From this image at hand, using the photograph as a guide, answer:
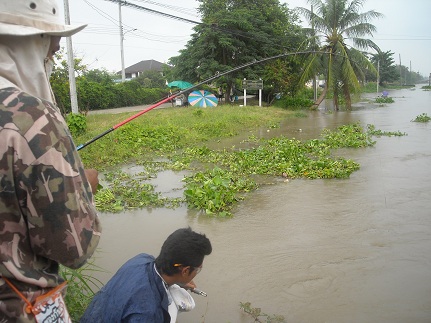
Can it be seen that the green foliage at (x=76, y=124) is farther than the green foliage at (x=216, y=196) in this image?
Yes

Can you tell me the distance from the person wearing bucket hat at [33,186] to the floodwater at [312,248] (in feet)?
7.75

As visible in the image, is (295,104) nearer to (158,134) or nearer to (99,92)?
(99,92)

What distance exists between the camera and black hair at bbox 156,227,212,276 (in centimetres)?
219

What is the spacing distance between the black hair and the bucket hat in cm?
128

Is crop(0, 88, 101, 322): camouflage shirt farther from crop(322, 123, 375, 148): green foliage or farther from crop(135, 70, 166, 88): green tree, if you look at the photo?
crop(135, 70, 166, 88): green tree

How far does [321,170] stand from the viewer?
8055 mm

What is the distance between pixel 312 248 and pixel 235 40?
65.1 ft

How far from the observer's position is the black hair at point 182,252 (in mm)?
2193

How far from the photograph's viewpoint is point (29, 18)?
1.27 meters

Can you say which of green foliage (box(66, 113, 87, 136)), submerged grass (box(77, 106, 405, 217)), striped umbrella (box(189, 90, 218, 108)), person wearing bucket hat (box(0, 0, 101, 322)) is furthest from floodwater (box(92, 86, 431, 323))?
striped umbrella (box(189, 90, 218, 108))

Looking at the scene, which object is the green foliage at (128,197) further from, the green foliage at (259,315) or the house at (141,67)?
the house at (141,67)

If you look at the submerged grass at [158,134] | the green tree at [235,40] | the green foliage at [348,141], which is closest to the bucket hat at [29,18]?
the submerged grass at [158,134]

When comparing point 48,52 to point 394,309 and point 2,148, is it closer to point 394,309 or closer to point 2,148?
point 2,148

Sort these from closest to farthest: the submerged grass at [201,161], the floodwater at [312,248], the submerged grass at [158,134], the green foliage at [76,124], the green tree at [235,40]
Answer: the floodwater at [312,248] < the submerged grass at [201,161] < the submerged grass at [158,134] < the green foliage at [76,124] < the green tree at [235,40]
